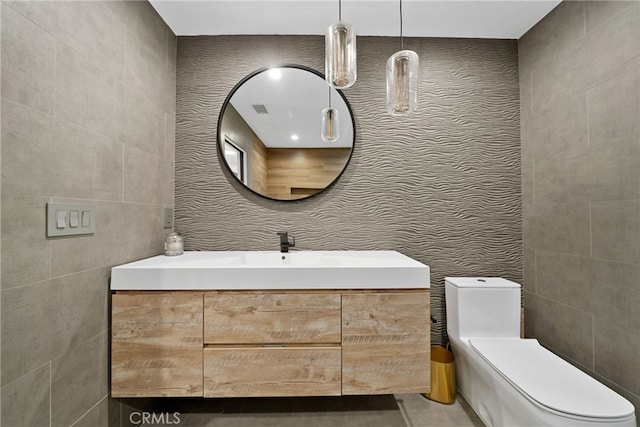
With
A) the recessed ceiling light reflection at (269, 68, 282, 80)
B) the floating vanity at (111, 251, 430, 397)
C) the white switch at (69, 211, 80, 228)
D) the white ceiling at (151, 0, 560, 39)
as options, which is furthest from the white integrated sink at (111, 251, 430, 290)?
the white ceiling at (151, 0, 560, 39)

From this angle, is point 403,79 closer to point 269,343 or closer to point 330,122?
point 330,122

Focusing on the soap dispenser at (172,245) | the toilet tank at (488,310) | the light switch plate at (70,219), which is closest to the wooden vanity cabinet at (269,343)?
the light switch plate at (70,219)

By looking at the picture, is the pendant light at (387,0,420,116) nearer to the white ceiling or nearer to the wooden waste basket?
the white ceiling

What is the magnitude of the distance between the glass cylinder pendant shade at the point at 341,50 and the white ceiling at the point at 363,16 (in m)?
0.73

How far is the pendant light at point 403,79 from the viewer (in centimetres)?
125

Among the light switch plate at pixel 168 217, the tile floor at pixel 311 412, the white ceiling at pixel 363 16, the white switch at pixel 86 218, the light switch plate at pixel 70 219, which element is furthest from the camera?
the light switch plate at pixel 168 217

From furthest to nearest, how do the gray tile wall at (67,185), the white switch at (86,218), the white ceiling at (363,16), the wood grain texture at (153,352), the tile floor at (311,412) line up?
the white ceiling at (363,16)
the tile floor at (311,412)
the wood grain texture at (153,352)
the white switch at (86,218)
the gray tile wall at (67,185)

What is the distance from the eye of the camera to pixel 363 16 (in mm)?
1792

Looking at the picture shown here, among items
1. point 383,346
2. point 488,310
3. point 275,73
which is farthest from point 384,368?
point 275,73

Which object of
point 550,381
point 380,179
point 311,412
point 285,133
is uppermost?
point 285,133

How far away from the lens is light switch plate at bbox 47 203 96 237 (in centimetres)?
104

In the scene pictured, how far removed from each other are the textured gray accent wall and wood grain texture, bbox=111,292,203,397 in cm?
70

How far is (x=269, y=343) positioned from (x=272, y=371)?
12cm

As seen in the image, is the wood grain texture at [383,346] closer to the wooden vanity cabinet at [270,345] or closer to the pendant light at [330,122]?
the wooden vanity cabinet at [270,345]
